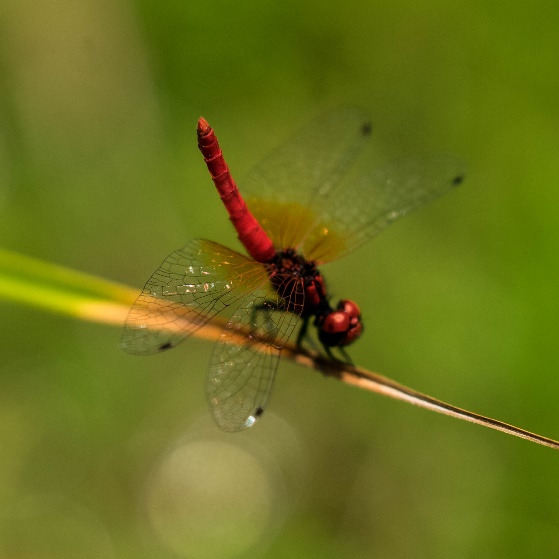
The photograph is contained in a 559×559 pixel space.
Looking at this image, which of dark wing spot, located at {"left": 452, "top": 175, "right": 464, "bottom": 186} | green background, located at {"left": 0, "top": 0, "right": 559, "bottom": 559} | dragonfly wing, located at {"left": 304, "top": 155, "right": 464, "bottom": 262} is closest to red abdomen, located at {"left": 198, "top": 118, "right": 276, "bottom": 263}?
dragonfly wing, located at {"left": 304, "top": 155, "right": 464, "bottom": 262}

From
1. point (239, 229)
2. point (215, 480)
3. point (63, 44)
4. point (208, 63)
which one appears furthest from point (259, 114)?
point (215, 480)

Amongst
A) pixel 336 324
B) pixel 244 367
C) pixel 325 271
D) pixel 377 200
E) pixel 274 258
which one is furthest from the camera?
pixel 325 271

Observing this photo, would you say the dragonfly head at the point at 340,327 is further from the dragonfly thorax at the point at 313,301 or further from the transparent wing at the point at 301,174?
the transparent wing at the point at 301,174

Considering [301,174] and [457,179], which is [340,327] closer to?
[301,174]

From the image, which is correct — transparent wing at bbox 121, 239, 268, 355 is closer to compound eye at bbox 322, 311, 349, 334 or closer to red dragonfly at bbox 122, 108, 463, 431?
red dragonfly at bbox 122, 108, 463, 431

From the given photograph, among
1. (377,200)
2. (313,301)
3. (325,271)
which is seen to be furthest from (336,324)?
(325,271)
